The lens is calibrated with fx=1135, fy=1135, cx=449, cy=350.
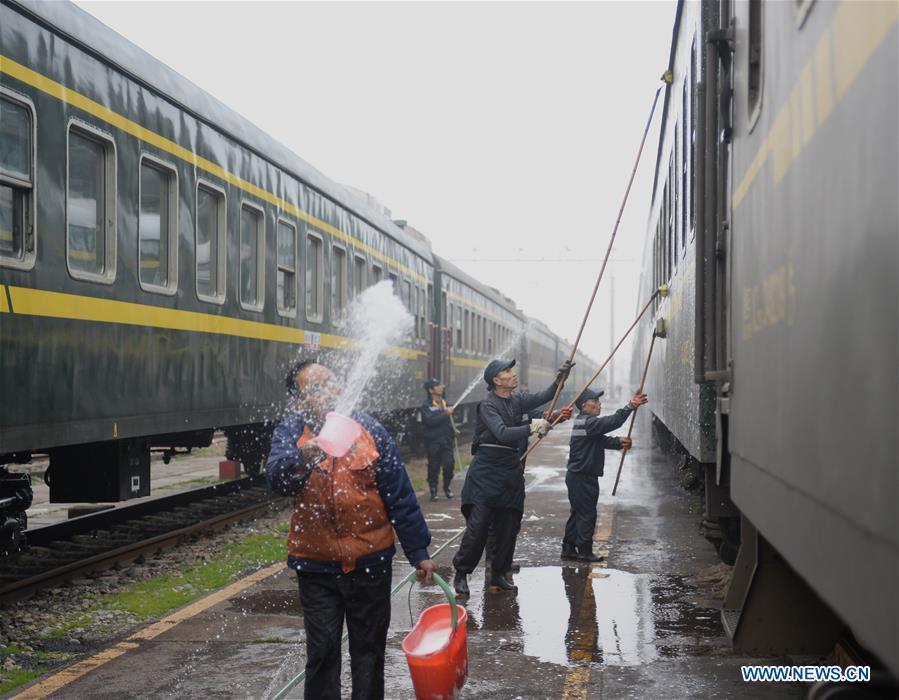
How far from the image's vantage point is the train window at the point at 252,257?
10.7 m

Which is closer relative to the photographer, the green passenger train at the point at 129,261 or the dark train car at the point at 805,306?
the dark train car at the point at 805,306

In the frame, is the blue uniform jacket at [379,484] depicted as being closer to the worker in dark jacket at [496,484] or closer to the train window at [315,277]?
the worker in dark jacket at [496,484]

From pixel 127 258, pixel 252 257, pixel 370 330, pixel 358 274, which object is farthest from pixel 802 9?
pixel 370 330

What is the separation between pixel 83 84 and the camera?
7598 mm

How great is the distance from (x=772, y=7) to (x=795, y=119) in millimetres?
623

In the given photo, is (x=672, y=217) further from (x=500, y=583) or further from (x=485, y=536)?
(x=500, y=583)

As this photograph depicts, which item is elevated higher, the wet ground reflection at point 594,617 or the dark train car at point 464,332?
the dark train car at point 464,332

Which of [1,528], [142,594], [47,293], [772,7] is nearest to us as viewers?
[772,7]

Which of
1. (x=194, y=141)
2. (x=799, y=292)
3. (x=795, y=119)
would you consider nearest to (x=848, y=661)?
(x=799, y=292)

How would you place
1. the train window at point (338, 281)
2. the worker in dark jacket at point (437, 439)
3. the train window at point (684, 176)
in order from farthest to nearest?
the worker in dark jacket at point (437, 439)
the train window at point (338, 281)
the train window at point (684, 176)

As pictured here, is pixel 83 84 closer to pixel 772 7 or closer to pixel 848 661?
pixel 772 7

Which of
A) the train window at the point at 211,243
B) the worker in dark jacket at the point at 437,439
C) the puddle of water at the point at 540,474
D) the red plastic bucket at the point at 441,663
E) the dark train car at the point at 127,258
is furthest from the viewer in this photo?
the puddle of water at the point at 540,474

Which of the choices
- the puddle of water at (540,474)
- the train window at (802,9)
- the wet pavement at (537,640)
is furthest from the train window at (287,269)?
the train window at (802,9)

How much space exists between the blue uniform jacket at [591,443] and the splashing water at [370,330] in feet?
16.3
